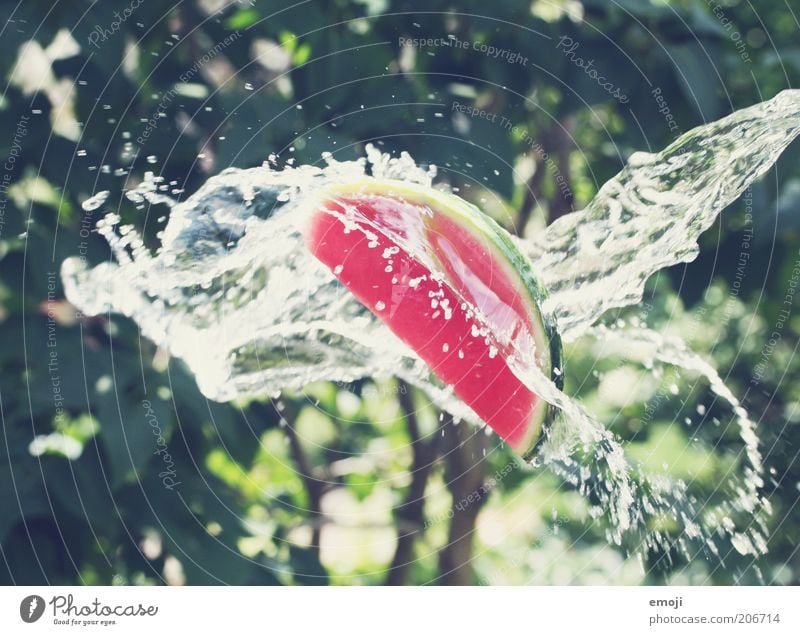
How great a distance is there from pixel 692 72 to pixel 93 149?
1.53 feet

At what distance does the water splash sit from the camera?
2.27ft

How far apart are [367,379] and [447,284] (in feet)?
0.33

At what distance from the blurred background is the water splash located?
13 mm

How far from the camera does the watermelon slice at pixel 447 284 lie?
26.9 inches

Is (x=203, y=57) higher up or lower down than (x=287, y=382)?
higher up
